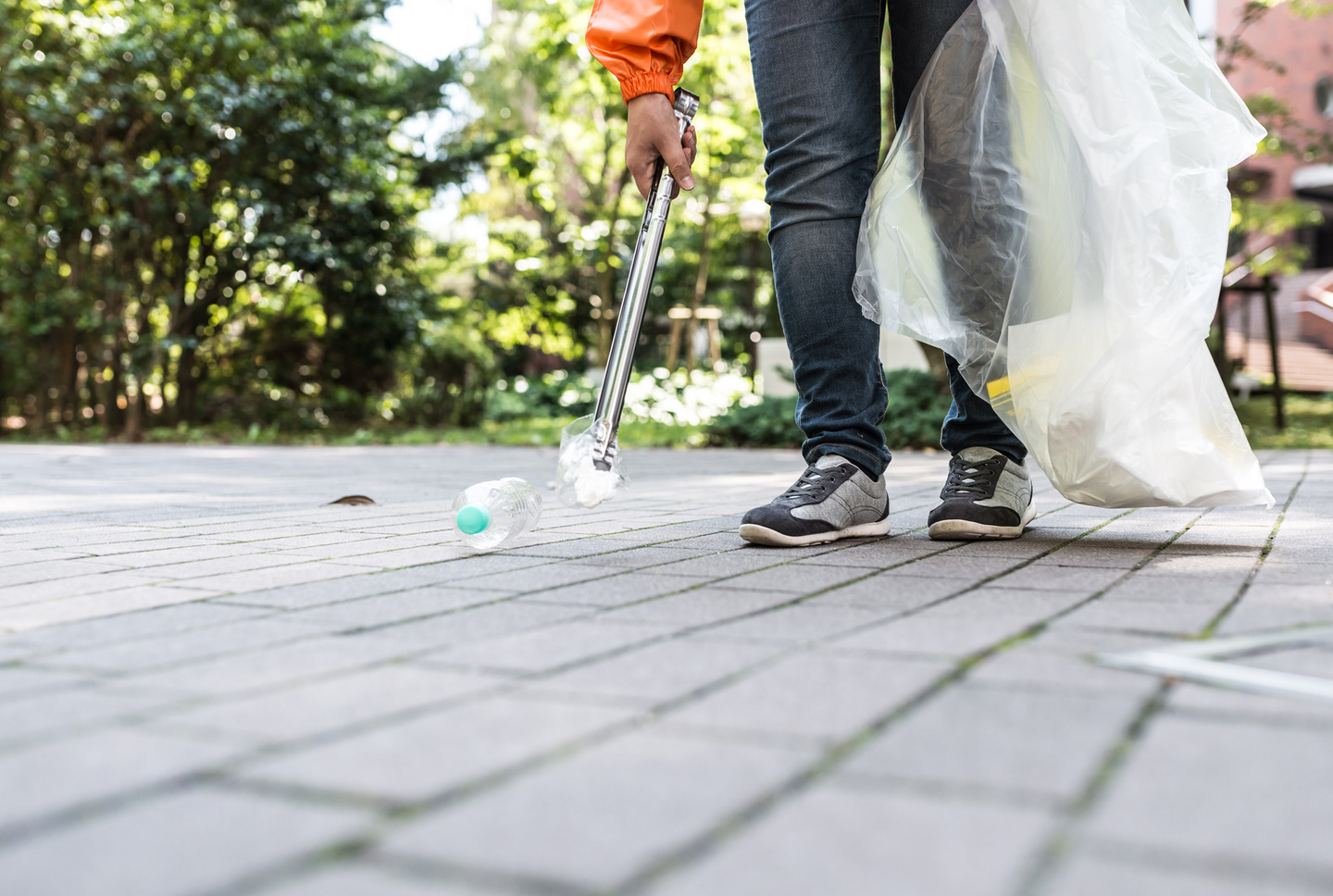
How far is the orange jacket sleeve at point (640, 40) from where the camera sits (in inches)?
94.3

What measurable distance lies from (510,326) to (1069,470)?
14516 millimetres

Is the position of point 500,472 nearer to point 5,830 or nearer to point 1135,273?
point 1135,273

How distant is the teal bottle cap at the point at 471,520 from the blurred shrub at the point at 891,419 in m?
4.86

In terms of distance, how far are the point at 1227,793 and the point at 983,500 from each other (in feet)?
5.34

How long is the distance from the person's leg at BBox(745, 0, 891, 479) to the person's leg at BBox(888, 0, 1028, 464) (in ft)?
0.32

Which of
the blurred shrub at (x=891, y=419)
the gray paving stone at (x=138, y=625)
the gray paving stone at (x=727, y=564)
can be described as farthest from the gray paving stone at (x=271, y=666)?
the blurred shrub at (x=891, y=419)

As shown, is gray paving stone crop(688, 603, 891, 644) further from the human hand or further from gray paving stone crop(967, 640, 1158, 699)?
the human hand

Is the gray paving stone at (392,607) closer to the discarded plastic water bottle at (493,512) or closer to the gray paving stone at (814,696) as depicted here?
the discarded plastic water bottle at (493,512)

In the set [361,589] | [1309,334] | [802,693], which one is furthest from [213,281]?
[1309,334]

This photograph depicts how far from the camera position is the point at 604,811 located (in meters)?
0.84

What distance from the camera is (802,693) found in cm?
114

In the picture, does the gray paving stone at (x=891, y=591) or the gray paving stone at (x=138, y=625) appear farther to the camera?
the gray paving stone at (x=891, y=591)

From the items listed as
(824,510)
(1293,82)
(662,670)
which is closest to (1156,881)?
(662,670)

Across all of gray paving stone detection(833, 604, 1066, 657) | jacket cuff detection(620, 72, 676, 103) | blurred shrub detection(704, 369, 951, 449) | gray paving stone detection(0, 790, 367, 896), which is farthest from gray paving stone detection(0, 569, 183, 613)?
blurred shrub detection(704, 369, 951, 449)
